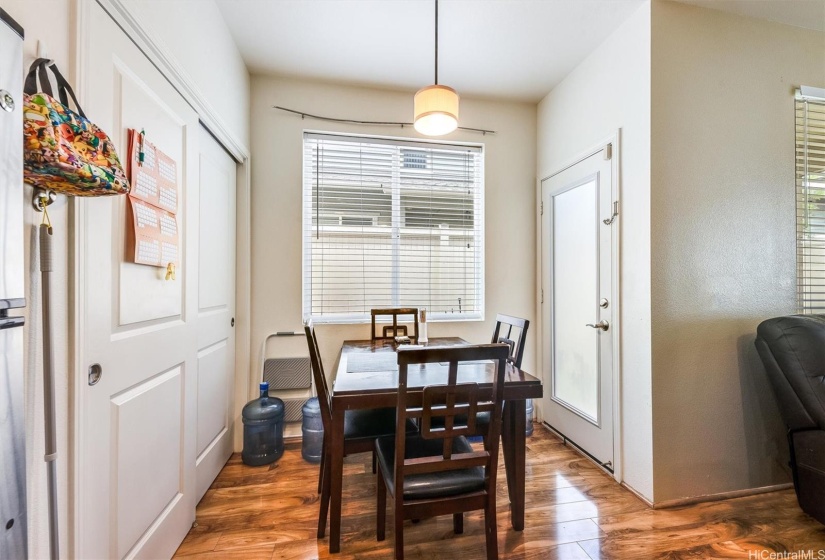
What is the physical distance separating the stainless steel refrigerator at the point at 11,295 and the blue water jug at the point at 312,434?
168 cm

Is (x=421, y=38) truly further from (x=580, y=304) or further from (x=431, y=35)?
(x=580, y=304)

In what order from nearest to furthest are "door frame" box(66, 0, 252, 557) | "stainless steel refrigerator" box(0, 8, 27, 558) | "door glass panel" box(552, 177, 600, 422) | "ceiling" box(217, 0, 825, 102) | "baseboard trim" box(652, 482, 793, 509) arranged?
1. "stainless steel refrigerator" box(0, 8, 27, 558)
2. "door frame" box(66, 0, 252, 557)
3. "baseboard trim" box(652, 482, 793, 509)
4. "ceiling" box(217, 0, 825, 102)
5. "door glass panel" box(552, 177, 600, 422)

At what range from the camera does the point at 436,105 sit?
5.74ft

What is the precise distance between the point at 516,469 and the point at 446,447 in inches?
23.9

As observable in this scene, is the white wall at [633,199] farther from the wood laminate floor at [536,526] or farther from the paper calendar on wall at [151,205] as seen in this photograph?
the paper calendar on wall at [151,205]

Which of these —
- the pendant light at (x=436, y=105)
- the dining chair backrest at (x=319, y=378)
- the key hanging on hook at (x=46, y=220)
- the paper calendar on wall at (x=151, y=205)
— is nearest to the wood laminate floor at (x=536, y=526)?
the dining chair backrest at (x=319, y=378)

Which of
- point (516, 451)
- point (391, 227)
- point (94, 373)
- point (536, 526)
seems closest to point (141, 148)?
point (94, 373)

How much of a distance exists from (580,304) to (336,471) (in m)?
2.03

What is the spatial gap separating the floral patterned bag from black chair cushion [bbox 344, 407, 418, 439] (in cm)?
140

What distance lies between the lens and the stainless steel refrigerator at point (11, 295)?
2.38 ft

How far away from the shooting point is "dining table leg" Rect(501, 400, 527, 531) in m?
1.70

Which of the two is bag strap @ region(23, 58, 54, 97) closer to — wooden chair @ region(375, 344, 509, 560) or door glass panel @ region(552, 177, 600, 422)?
wooden chair @ region(375, 344, 509, 560)

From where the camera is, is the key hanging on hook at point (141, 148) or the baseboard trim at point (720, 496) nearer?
the key hanging on hook at point (141, 148)

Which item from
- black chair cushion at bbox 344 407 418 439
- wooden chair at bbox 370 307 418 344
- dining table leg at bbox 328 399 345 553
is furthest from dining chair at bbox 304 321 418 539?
wooden chair at bbox 370 307 418 344
